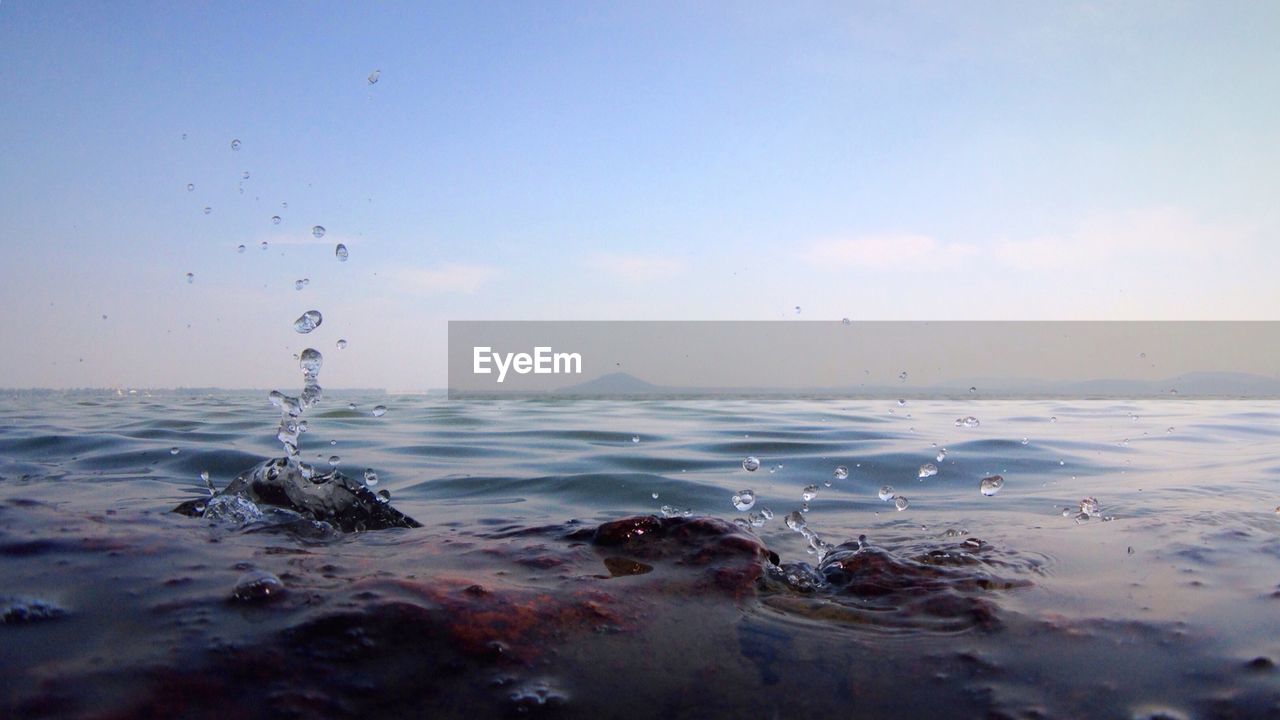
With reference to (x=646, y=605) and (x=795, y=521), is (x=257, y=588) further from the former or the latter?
(x=795, y=521)

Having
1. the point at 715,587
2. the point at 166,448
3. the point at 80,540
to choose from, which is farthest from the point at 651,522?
the point at 166,448

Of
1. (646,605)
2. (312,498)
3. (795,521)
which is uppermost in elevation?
(312,498)

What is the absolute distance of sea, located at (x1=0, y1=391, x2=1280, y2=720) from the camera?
2.16 m

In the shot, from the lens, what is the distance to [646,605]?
2.89 m

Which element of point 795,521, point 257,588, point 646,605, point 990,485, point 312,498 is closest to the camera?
point 257,588

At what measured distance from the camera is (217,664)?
219 cm

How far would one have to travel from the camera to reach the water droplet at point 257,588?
2711 millimetres

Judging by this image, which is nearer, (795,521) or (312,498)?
(312,498)

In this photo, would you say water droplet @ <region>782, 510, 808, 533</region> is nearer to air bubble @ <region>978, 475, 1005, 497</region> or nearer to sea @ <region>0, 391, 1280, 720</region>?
sea @ <region>0, 391, 1280, 720</region>

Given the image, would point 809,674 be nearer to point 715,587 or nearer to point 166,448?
point 715,587

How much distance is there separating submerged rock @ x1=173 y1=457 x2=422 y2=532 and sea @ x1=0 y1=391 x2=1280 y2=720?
15 centimetres

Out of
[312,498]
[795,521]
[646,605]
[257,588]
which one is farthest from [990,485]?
[257,588]

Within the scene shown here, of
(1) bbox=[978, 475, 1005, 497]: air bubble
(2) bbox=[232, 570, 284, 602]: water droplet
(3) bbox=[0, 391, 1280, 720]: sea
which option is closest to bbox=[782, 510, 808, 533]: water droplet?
(3) bbox=[0, 391, 1280, 720]: sea

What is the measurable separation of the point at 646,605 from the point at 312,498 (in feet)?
8.54
